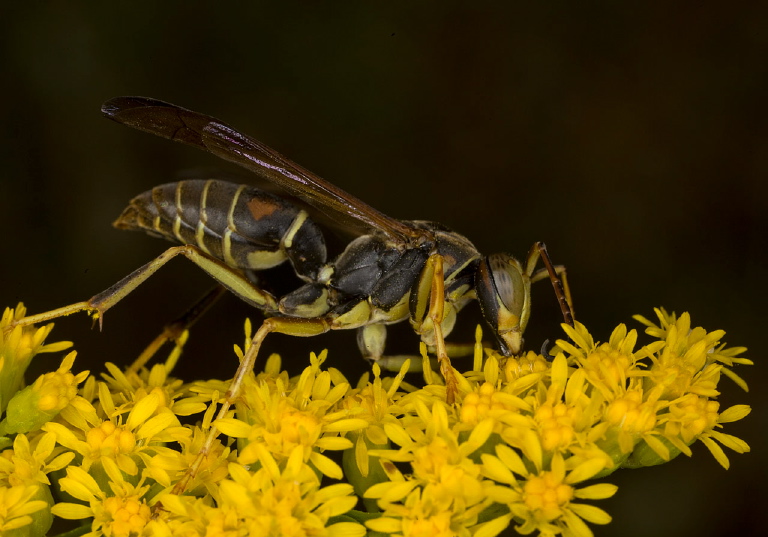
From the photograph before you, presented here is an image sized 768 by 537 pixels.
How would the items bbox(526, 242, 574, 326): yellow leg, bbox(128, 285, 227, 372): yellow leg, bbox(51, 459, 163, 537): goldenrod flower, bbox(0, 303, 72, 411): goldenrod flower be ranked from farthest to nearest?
bbox(128, 285, 227, 372): yellow leg, bbox(526, 242, 574, 326): yellow leg, bbox(0, 303, 72, 411): goldenrod flower, bbox(51, 459, 163, 537): goldenrod flower

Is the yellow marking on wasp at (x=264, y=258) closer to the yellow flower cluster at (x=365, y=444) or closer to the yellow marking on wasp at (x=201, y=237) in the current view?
the yellow marking on wasp at (x=201, y=237)

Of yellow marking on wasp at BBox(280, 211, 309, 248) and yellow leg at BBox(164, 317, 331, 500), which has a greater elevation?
yellow marking on wasp at BBox(280, 211, 309, 248)

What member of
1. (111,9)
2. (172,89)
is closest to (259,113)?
(172,89)

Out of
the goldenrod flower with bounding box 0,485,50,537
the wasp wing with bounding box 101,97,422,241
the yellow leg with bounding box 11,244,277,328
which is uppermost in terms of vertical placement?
the wasp wing with bounding box 101,97,422,241

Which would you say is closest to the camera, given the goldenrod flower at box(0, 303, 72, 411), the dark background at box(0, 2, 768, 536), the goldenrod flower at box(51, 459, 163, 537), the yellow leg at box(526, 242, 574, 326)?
the goldenrod flower at box(51, 459, 163, 537)

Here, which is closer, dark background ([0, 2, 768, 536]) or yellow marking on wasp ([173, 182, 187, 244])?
yellow marking on wasp ([173, 182, 187, 244])

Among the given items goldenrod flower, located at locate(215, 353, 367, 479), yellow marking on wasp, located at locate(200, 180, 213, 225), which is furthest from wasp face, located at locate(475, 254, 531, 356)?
yellow marking on wasp, located at locate(200, 180, 213, 225)

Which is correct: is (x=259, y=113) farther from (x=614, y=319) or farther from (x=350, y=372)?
(x=614, y=319)

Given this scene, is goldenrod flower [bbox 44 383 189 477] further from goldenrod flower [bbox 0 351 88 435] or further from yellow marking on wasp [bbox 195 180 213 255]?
yellow marking on wasp [bbox 195 180 213 255]
